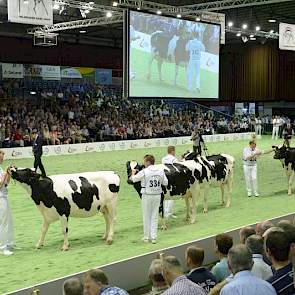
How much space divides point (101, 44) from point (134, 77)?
22753 millimetres

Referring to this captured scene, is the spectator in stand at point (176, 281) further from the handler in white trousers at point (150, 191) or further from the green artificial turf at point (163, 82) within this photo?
the green artificial turf at point (163, 82)

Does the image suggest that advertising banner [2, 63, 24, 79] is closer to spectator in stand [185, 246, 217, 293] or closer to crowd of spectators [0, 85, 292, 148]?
crowd of spectators [0, 85, 292, 148]

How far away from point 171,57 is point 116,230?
38.3 feet

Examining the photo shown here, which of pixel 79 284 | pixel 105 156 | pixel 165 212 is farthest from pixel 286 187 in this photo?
pixel 79 284

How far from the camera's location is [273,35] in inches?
1400

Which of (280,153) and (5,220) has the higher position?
(280,153)

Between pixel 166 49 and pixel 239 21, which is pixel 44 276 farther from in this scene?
pixel 239 21

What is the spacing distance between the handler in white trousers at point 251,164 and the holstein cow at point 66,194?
237 inches

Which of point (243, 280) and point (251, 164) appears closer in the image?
point (243, 280)

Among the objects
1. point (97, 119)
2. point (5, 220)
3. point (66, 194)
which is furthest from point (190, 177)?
point (97, 119)

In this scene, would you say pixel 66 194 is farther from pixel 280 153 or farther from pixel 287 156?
pixel 287 156

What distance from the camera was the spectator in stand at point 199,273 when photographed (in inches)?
201

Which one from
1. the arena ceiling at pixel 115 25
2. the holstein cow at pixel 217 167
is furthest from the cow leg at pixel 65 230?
the arena ceiling at pixel 115 25

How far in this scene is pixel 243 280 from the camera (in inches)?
168
